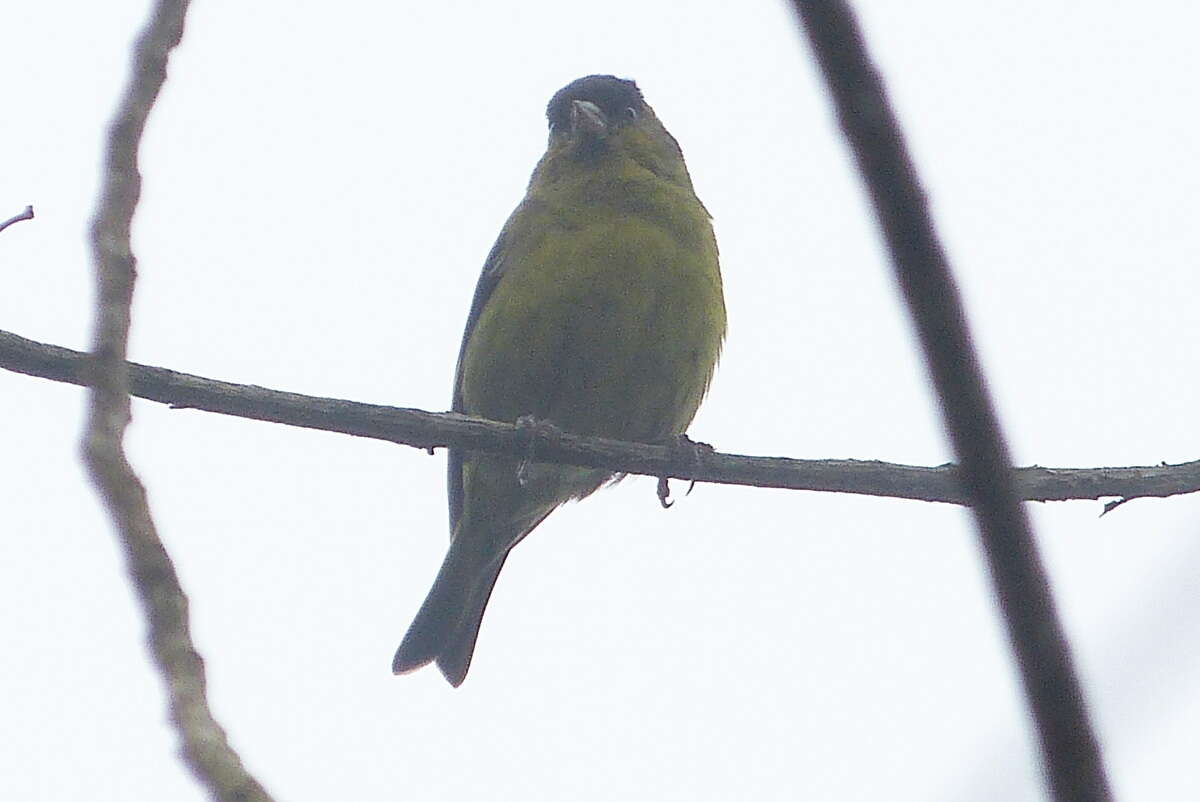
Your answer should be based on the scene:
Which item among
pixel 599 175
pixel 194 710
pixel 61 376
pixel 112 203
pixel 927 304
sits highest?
pixel 599 175

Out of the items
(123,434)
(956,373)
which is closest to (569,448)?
(123,434)

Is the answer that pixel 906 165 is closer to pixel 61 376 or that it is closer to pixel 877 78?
pixel 877 78

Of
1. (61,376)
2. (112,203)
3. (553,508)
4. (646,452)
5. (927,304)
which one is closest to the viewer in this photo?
(927,304)

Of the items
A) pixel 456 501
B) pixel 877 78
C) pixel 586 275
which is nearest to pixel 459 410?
pixel 456 501

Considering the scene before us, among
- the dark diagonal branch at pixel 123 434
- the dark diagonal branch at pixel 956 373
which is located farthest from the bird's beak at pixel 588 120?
the dark diagonal branch at pixel 956 373

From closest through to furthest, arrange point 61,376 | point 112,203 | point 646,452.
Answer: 1. point 112,203
2. point 61,376
3. point 646,452

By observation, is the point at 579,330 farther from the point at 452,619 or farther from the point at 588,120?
the point at 452,619
